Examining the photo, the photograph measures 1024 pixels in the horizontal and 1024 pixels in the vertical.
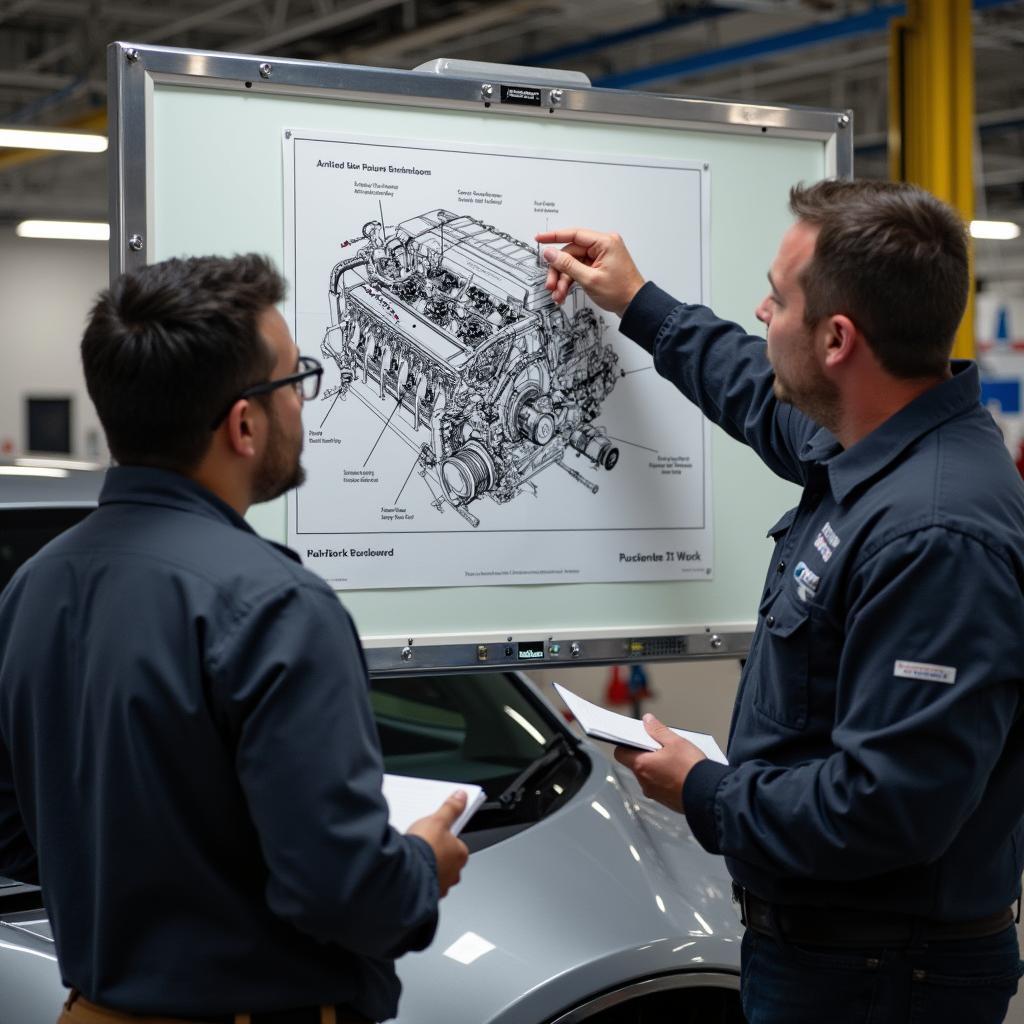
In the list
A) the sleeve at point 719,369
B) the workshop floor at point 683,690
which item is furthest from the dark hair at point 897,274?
the workshop floor at point 683,690

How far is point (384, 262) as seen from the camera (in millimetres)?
2236

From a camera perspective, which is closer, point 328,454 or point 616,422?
point 328,454

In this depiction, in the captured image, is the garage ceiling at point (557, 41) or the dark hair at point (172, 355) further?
the garage ceiling at point (557, 41)

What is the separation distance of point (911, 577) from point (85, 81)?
953 cm

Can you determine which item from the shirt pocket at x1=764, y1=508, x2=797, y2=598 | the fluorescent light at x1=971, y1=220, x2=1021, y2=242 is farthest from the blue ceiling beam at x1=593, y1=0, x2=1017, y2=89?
the shirt pocket at x1=764, y1=508, x2=797, y2=598

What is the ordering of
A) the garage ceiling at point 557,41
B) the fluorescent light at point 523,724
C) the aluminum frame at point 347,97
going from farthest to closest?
the garage ceiling at point 557,41 → the fluorescent light at point 523,724 → the aluminum frame at point 347,97

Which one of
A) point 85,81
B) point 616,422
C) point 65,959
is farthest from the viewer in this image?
point 85,81

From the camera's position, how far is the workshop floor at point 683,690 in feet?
25.2

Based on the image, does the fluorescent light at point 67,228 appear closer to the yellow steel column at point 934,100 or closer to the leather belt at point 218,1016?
the yellow steel column at point 934,100

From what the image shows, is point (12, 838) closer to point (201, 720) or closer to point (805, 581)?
point (201, 720)

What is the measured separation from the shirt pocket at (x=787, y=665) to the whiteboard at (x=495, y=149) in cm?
65

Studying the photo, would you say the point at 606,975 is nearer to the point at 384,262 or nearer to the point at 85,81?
the point at 384,262

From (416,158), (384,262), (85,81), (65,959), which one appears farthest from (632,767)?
(85,81)

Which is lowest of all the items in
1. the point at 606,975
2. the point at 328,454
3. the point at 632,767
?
Answer: the point at 606,975
